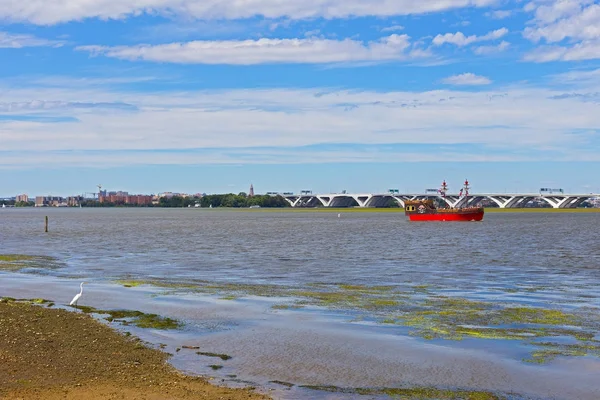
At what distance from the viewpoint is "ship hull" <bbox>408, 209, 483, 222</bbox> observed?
140375 mm

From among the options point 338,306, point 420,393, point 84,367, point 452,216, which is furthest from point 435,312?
point 452,216

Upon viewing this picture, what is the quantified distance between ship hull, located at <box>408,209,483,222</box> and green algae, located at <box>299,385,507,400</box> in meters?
130

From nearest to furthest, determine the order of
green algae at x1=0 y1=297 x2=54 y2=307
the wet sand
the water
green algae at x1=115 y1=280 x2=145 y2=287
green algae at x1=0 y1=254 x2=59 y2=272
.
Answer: the wet sand < the water < green algae at x1=0 y1=297 x2=54 y2=307 < green algae at x1=115 y1=280 x2=145 y2=287 < green algae at x1=0 y1=254 x2=59 y2=272

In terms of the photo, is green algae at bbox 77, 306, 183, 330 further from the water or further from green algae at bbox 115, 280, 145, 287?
green algae at bbox 115, 280, 145, 287

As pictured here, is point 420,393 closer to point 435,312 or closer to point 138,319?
point 435,312

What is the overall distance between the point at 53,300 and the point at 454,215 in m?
122

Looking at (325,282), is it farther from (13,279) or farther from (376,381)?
(376,381)

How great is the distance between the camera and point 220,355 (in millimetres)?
15891

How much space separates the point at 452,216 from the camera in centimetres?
14025

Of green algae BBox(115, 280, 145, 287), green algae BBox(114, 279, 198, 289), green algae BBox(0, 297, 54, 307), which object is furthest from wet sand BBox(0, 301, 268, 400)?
green algae BBox(115, 280, 145, 287)

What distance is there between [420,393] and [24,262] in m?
33.3

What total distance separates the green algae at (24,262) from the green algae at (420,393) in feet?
89.1

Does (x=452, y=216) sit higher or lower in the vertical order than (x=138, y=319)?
higher

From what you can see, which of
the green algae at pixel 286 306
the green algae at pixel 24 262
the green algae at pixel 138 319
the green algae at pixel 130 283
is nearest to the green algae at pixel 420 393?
the green algae at pixel 138 319
